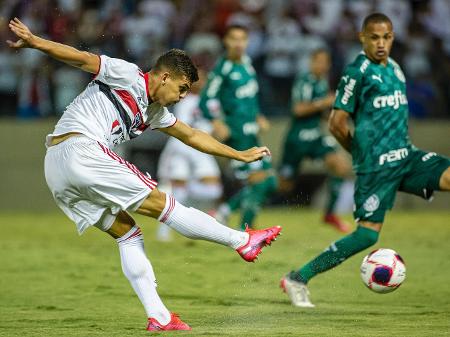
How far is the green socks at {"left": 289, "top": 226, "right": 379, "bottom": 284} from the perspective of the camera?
27.0ft

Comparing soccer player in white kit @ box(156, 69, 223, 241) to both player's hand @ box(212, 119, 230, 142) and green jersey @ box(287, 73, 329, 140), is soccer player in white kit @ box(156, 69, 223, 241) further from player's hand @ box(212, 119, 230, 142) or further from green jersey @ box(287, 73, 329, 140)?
green jersey @ box(287, 73, 329, 140)

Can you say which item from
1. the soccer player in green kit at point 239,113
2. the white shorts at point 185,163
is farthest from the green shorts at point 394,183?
the white shorts at point 185,163

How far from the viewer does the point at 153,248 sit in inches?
498

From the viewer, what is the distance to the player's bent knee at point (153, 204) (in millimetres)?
6727

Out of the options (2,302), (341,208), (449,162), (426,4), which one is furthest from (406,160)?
(426,4)

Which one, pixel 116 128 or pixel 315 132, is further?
pixel 315 132

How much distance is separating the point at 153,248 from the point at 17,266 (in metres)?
2.13

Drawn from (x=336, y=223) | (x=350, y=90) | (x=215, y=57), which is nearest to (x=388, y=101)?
(x=350, y=90)

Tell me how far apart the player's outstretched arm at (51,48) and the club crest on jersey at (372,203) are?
272cm

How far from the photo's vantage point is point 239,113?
1312 centimetres

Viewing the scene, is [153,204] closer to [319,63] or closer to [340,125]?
[340,125]

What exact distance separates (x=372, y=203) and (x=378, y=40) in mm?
1388

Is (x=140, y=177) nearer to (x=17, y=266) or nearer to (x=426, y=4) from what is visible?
(x=17, y=266)

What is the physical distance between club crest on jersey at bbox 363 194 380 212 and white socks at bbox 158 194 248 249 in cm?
170
